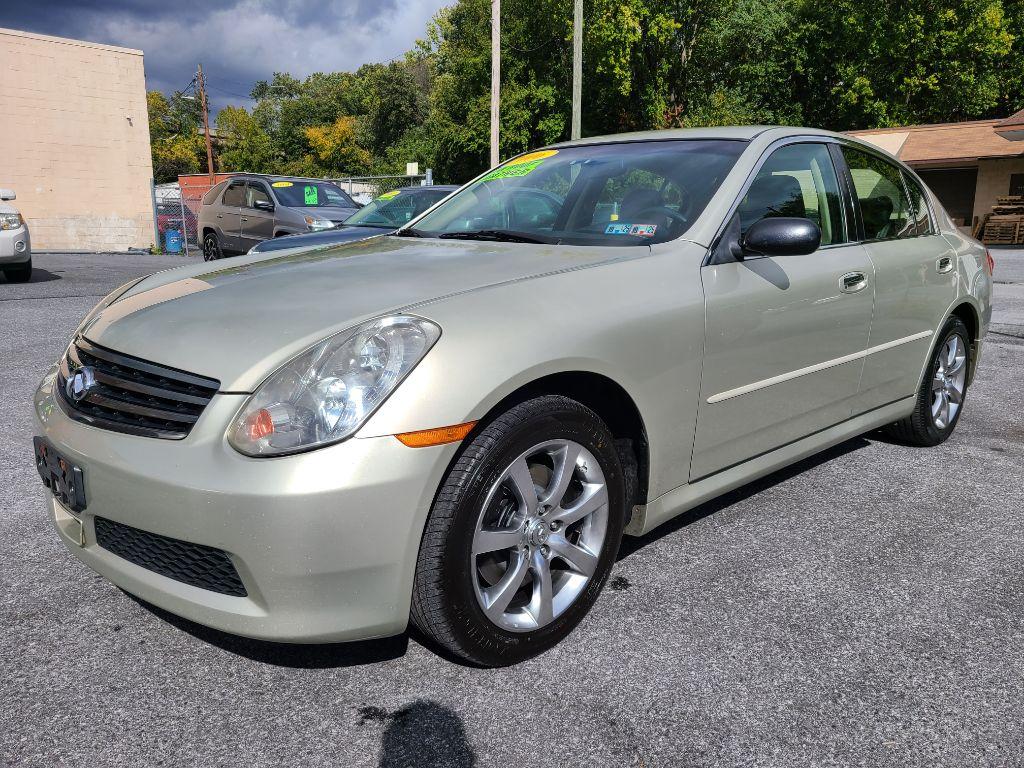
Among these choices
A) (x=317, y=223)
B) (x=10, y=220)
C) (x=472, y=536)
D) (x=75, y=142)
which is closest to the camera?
(x=472, y=536)

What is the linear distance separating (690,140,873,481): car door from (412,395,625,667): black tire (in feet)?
2.00

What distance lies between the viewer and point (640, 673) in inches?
86.9

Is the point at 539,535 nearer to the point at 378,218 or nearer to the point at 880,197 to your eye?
the point at 880,197

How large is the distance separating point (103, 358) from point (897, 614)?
2.50 m

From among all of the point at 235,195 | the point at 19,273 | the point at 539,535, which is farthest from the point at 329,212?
the point at 539,535

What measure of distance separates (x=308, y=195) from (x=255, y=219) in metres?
0.88

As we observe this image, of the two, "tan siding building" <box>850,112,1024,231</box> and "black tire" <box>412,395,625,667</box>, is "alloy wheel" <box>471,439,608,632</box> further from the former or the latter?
"tan siding building" <box>850,112,1024,231</box>

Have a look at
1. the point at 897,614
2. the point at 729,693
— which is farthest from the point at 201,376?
the point at 897,614

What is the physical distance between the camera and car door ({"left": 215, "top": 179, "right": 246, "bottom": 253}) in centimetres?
1258

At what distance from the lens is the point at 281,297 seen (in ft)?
7.52

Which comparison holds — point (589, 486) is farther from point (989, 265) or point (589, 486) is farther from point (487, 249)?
point (989, 265)

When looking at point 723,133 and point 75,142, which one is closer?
point 723,133

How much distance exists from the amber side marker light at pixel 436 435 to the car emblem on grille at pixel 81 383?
963mm

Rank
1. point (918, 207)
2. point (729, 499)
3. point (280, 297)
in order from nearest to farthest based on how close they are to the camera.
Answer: point (280, 297), point (729, 499), point (918, 207)
